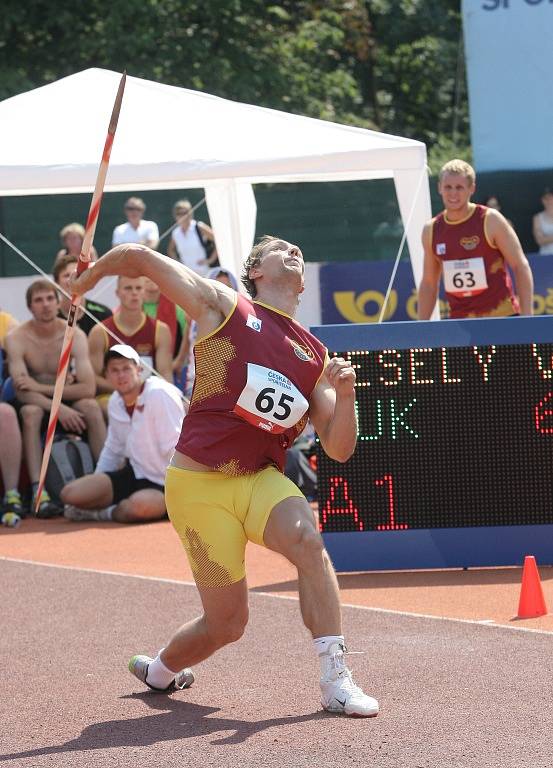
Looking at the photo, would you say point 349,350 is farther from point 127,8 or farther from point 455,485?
point 127,8

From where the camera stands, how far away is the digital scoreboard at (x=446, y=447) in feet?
29.3

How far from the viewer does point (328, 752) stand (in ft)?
17.4

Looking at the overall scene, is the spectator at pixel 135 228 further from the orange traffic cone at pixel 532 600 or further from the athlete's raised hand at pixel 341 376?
the athlete's raised hand at pixel 341 376

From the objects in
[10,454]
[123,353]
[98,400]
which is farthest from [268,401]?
[98,400]

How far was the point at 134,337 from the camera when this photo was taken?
1303 centimetres

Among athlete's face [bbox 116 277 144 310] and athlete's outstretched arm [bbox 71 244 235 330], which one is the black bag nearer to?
athlete's face [bbox 116 277 144 310]

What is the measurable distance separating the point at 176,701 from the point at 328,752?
1.15 meters

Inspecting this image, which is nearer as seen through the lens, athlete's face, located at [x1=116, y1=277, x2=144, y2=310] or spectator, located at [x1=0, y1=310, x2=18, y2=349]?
athlete's face, located at [x1=116, y1=277, x2=144, y2=310]

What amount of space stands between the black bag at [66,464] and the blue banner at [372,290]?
536 centimetres

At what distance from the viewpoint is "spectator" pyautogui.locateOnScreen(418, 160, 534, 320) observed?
10.3m

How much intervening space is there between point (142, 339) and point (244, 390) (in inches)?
282

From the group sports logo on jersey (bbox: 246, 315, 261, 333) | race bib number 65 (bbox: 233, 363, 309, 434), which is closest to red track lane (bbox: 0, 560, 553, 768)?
race bib number 65 (bbox: 233, 363, 309, 434)

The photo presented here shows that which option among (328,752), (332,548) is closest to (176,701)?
(328,752)

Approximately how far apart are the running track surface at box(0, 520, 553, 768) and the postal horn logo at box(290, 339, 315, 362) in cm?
135
